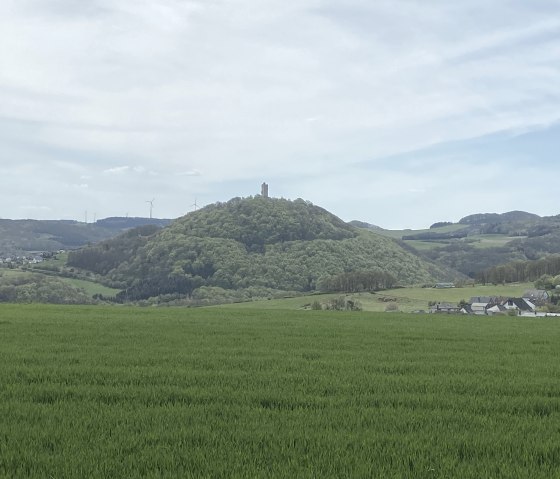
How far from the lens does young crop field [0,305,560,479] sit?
264 inches

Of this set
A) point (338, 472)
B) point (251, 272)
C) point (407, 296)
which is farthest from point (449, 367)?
point (251, 272)

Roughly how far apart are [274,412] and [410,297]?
83835 millimetres

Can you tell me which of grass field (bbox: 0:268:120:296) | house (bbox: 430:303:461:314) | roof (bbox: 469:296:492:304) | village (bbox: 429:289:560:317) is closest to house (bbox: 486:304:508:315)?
village (bbox: 429:289:560:317)

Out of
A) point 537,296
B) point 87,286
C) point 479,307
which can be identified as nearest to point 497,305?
point 479,307

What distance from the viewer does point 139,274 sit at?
592ft

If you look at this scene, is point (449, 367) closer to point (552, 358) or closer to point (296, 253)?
point (552, 358)

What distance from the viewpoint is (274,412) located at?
9078 mm

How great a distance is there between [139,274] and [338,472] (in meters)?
180

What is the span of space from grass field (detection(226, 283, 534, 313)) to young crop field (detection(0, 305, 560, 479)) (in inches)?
2583

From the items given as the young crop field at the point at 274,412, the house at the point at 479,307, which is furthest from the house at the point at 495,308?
the young crop field at the point at 274,412

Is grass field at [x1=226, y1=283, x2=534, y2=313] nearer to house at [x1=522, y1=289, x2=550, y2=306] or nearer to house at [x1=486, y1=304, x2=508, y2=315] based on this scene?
house at [x1=522, y1=289, x2=550, y2=306]

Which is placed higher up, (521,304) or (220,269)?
(220,269)

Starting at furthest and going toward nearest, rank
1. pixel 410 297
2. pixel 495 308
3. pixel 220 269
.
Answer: pixel 220 269 < pixel 410 297 < pixel 495 308

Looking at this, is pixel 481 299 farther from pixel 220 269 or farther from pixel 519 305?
pixel 220 269
